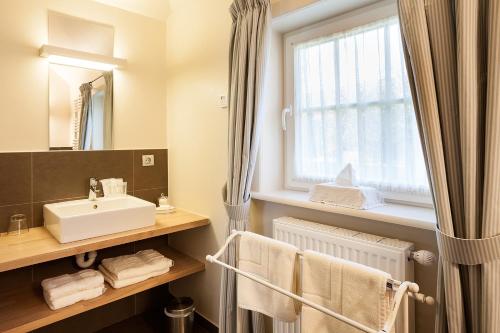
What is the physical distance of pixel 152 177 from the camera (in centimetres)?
241

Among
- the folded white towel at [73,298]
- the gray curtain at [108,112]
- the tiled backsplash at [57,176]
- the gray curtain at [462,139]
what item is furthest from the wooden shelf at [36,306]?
the gray curtain at [462,139]

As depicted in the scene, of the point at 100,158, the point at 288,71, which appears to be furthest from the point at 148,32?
the point at 288,71

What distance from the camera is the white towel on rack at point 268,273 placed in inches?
46.4

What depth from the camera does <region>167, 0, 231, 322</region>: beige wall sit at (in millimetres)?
1964

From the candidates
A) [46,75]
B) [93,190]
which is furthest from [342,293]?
[46,75]

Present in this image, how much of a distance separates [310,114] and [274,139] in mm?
256

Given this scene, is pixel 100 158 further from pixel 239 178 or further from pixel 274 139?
pixel 274 139

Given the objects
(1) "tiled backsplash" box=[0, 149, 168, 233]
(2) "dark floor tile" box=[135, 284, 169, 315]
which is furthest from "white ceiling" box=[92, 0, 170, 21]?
(2) "dark floor tile" box=[135, 284, 169, 315]

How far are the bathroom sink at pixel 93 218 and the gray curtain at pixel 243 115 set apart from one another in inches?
21.3

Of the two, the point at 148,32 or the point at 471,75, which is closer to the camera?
the point at 471,75

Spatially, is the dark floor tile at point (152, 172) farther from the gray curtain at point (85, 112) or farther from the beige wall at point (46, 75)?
the gray curtain at point (85, 112)

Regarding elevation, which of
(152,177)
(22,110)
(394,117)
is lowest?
(152,177)

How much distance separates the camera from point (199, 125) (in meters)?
2.12

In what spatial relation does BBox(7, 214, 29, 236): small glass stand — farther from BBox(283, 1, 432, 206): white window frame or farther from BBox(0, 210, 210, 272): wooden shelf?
BBox(283, 1, 432, 206): white window frame
